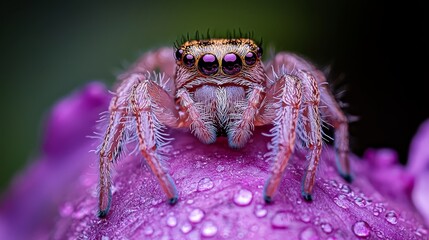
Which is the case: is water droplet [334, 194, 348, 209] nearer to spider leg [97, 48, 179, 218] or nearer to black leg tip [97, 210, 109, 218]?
spider leg [97, 48, 179, 218]

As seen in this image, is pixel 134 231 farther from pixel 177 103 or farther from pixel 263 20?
pixel 263 20

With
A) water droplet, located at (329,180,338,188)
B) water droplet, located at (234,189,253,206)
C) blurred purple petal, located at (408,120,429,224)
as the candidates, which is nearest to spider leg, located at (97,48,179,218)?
water droplet, located at (234,189,253,206)

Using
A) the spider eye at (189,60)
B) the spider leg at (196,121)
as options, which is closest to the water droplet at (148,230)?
the spider leg at (196,121)

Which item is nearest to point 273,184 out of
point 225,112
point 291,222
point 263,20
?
point 291,222

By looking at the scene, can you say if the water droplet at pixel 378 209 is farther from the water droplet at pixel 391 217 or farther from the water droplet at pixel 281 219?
the water droplet at pixel 281 219

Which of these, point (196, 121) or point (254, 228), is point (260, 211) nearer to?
point (254, 228)

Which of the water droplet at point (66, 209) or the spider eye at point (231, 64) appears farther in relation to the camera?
the water droplet at point (66, 209)
